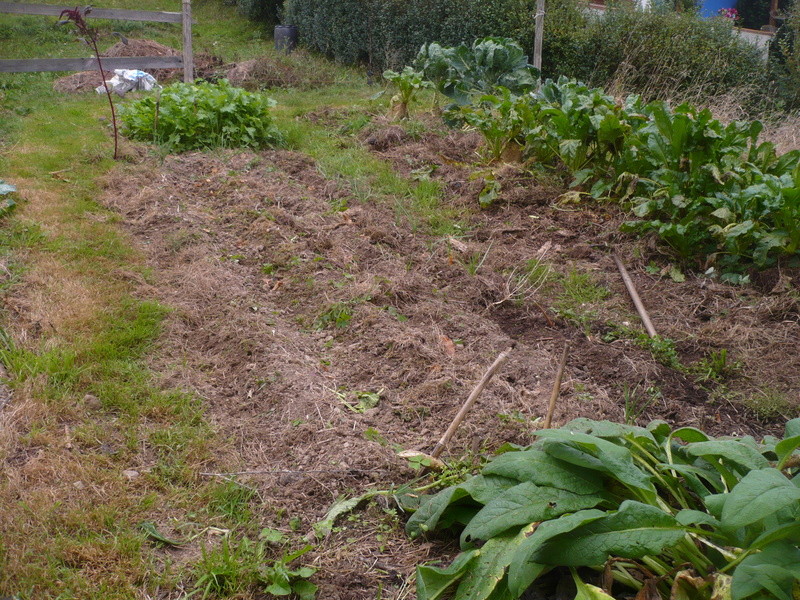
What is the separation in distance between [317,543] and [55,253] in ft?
11.5

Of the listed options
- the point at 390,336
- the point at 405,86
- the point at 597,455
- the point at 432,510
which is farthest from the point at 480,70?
the point at 597,455

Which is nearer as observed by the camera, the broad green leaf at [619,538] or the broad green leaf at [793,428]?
the broad green leaf at [619,538]

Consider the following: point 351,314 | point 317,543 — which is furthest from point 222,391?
point 317,543

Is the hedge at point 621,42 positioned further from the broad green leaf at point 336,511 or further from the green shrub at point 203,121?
the broad green leaf at point 336,511

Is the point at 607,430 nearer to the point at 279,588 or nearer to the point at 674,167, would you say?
the point at 279,588

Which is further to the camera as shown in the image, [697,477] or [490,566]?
[697,477]

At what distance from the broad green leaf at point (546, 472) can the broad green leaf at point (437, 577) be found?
0.31 metres

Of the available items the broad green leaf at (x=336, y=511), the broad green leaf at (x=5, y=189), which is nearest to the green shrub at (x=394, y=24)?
the broad green leaf at (x=5, y=189)

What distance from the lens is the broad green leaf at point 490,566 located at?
2.23 m

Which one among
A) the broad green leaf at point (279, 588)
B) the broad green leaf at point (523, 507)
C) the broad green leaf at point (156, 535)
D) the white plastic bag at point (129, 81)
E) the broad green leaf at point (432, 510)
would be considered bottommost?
the broad green leaf at point (156, 535)

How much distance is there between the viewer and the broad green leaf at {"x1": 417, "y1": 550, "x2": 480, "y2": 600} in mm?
2299

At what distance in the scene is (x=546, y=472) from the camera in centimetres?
242

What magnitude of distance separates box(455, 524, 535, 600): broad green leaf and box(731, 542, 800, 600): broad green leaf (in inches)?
24.5

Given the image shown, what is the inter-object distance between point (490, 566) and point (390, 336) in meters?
1.98
